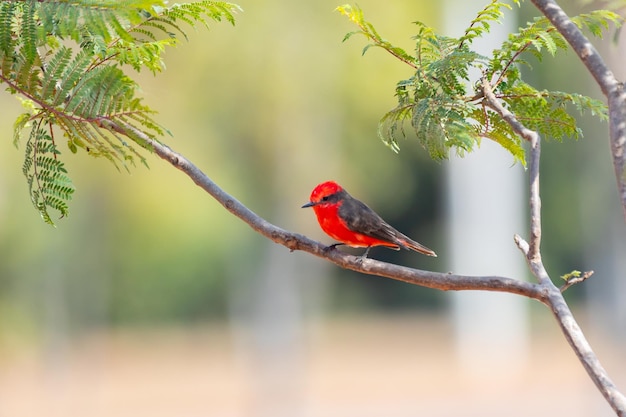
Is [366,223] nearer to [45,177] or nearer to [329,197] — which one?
[329,197]

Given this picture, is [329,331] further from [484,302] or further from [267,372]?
[267,372]

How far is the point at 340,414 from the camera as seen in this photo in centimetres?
1964

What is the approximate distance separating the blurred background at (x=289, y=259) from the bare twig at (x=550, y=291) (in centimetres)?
630

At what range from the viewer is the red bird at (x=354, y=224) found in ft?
14.1

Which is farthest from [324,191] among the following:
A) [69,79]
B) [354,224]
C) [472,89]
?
[69,79]

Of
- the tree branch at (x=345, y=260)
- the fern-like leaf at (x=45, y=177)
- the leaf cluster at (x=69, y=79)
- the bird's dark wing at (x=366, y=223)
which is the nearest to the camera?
the leaf cluster at (x=69, y=79)

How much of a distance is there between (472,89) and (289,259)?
16481 mm

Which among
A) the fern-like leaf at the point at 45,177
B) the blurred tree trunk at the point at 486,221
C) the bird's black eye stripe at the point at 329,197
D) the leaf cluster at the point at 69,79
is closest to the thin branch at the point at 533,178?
the leaf cluster at the point at 69,79

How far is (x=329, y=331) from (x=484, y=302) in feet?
36.1

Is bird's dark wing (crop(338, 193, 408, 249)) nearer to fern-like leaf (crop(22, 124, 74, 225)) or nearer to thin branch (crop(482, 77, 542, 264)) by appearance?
thin branch (crop(482, 77, 542, 264))

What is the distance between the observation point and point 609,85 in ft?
7.47

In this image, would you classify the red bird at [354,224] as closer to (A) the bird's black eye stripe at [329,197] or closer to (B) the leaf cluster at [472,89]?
(A) the bird's black eye stripe at [329,197]

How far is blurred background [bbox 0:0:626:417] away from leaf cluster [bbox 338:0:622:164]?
6.10 metres

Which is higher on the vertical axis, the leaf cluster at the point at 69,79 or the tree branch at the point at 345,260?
the leaf cluster at the point at 69,79
